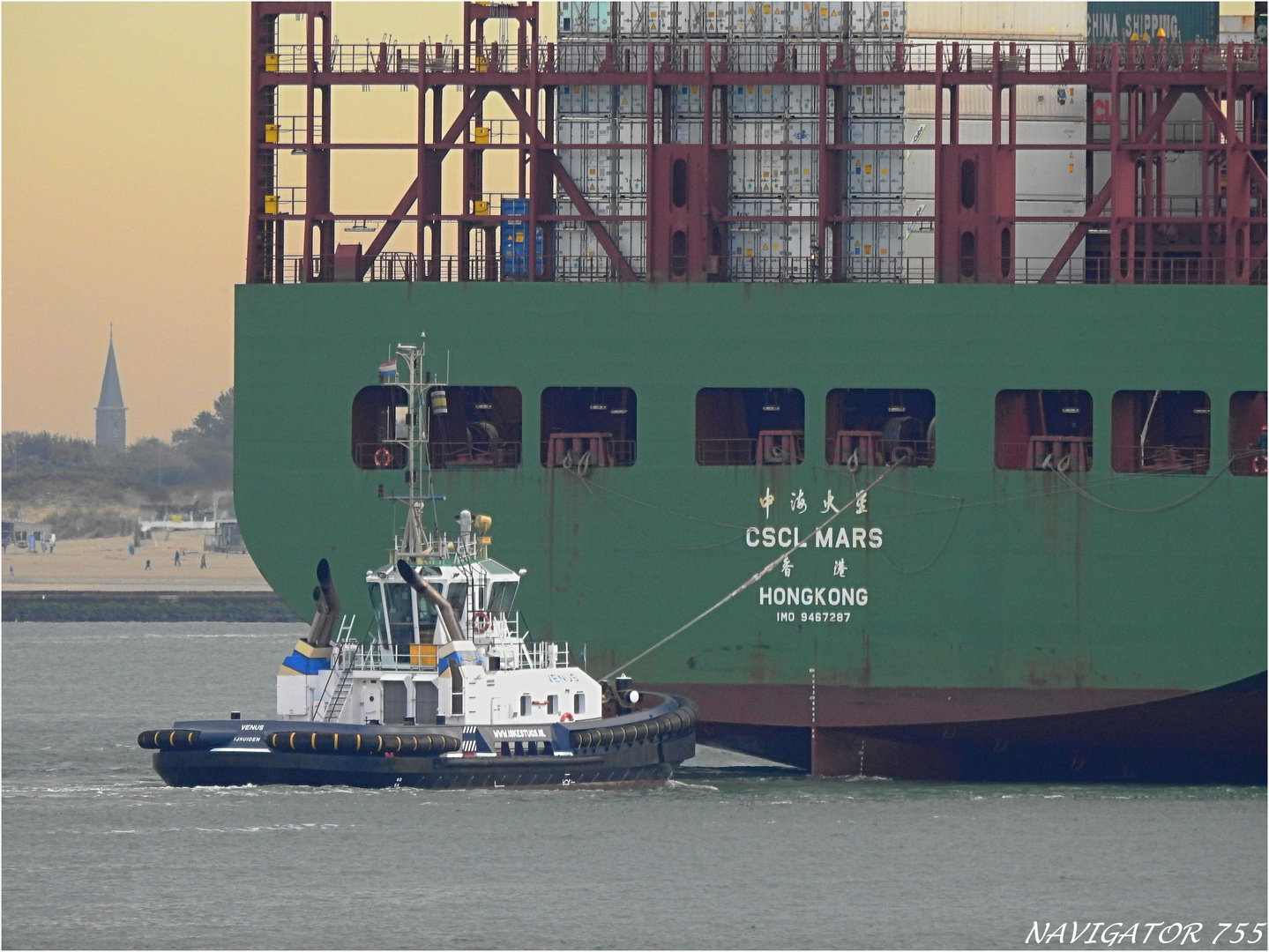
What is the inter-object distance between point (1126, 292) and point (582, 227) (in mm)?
7482

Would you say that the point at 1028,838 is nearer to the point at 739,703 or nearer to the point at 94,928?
the point at 739,703

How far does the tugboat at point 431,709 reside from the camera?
34.2 m

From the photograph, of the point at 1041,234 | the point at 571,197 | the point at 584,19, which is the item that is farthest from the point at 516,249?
the point at 1041,234

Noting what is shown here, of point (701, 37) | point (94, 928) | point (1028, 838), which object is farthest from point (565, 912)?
point (701, 37)

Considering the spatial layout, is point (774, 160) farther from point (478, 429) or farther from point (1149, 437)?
point (1149, 437)

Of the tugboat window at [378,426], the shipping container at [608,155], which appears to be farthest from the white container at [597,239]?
the tugboat window at [378,426]

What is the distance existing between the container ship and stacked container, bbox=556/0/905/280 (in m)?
0.05

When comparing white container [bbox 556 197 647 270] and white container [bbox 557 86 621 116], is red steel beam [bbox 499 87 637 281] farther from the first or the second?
white container [bbox 557 86 621 116]

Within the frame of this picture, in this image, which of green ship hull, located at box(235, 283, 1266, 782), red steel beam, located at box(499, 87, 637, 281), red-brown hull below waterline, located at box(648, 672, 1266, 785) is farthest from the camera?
red steel beam, located at box(499, 87, 637, 281)

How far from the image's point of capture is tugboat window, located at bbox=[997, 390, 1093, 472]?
37.1 metres

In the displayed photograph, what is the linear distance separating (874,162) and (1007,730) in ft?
26.0

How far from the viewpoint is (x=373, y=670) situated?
35250 millimetres

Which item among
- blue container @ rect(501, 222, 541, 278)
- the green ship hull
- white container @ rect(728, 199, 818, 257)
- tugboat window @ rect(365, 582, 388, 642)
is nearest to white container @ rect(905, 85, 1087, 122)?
white container @ rect(728, 199, 818, 257)

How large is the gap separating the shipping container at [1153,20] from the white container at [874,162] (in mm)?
3580
